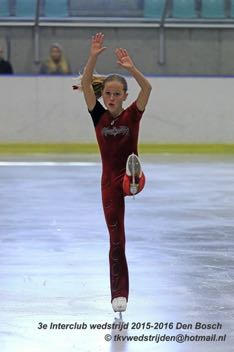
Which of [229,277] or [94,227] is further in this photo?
[94,227]

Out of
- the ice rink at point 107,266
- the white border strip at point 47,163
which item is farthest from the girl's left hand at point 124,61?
the white border strip at point 47,163

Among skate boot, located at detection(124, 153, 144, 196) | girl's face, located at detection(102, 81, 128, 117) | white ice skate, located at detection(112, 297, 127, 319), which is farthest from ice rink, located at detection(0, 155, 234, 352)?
girl's face, located at detection(102, 81, 128, 117)

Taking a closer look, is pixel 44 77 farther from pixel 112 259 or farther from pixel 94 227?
pixel 112 259

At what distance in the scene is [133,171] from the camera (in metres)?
6.05

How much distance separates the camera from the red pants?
639 cm

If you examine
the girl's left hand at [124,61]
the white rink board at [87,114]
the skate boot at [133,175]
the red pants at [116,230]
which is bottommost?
the white rink board at [87,114]

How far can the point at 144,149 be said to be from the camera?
19.6 meters

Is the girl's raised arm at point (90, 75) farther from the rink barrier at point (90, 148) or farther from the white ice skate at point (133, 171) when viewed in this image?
the rink barrier at point (90, 148)

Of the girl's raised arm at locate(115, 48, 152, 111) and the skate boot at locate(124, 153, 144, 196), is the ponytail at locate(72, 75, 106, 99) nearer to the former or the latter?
the girl's raised arm at locate(115, 48, 152, 111)

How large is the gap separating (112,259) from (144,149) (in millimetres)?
13205

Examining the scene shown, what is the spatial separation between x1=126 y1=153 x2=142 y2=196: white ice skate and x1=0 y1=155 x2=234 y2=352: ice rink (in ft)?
2.54

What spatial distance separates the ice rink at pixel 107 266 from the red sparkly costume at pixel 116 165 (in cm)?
25

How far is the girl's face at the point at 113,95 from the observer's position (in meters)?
6.33

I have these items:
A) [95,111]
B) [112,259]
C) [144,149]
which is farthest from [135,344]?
[144,149]
